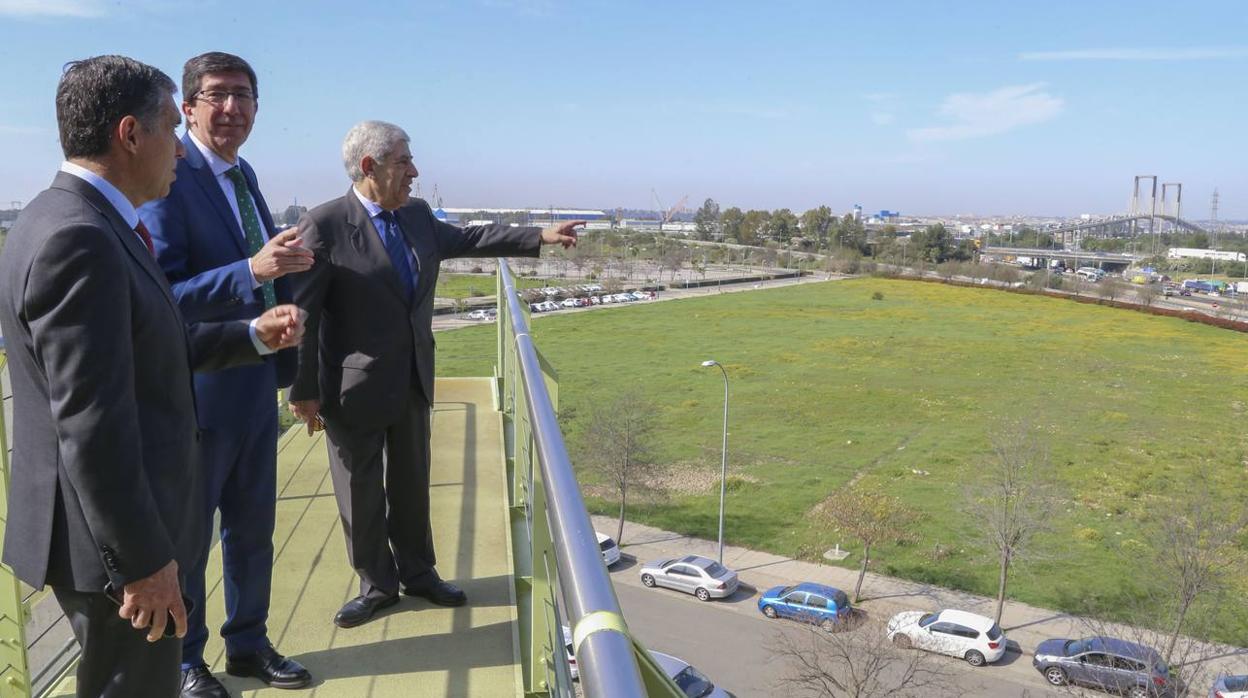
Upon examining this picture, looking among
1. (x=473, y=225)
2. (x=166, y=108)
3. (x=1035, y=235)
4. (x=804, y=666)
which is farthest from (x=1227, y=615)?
(x=1035, y=235)

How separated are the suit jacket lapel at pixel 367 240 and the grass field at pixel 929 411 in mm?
15662

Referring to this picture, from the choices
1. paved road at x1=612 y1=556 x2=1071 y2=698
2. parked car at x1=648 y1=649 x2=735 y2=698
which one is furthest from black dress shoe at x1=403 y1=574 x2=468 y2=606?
paved road at x1=612 y1=556 x2=1071 y2=698

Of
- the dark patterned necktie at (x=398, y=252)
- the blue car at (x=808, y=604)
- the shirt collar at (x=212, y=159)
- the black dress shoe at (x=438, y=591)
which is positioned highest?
Answer: the shirt collar at (x=212, y=159)

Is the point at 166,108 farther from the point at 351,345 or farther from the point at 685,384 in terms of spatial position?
the point at 685,384

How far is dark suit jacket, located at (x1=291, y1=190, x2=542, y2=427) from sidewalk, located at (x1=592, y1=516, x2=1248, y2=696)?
10.4 metres

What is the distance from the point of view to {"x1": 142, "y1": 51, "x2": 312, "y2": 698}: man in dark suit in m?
2.29

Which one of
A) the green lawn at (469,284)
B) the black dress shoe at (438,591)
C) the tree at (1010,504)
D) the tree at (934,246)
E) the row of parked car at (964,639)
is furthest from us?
the tree at (934,246)

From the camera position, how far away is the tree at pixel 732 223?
110m

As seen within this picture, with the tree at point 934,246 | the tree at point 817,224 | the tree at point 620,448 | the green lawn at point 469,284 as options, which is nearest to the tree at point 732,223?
the tree at point 817,224

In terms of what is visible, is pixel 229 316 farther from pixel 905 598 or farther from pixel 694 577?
pixel 905 598

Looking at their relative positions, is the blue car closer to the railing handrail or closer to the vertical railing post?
the vertical railing post

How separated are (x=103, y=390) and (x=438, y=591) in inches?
71.9

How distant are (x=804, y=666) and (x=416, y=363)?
11.7 metres

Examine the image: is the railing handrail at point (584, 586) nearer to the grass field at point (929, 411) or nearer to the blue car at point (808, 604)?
the blue car at point (808, 604)
